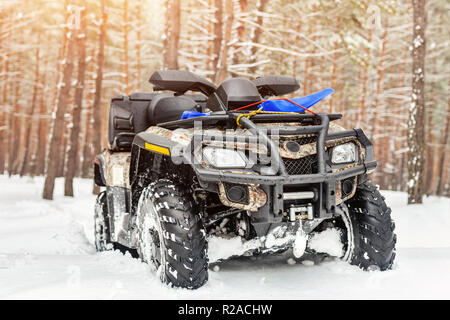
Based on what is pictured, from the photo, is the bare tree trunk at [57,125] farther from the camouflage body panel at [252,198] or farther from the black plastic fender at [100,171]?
the camouflage body panel at [252,198]

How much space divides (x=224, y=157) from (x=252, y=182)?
0.94 ft

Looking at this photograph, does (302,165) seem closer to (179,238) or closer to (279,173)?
(279,173)

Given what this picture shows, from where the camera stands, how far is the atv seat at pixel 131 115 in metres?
5.18

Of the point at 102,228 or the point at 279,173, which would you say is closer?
the point at 279,173

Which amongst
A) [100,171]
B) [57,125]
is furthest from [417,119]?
[57,125]

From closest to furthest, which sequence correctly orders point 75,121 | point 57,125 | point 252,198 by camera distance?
1. point 252,198
2. point 57,125
3. point 75,121

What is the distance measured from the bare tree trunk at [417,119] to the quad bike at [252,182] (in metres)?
7.81

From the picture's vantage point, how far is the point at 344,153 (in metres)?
3.73

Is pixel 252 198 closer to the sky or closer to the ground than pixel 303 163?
closer to the ground

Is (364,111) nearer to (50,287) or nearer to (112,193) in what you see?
(112,193)

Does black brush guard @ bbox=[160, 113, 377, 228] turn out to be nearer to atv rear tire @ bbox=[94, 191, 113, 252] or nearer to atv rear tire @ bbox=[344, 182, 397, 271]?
atv rear tire @ bbox=[344, 182, 397, 271]

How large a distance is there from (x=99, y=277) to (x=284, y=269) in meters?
1.52

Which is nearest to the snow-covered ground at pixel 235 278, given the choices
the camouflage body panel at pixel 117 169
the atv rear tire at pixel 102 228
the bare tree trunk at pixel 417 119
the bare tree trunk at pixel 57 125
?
the atv rear tire at pixel 102 228

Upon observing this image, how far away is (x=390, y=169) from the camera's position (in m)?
33.3
